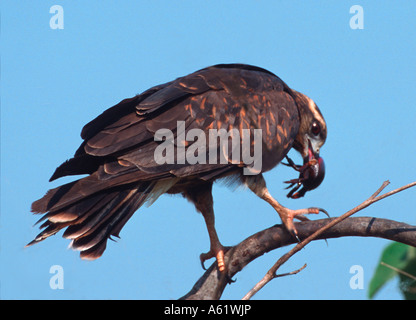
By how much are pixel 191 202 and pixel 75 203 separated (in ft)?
3.86

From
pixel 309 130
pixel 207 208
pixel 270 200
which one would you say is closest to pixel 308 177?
pixel 270 200

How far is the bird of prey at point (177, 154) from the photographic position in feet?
12.3

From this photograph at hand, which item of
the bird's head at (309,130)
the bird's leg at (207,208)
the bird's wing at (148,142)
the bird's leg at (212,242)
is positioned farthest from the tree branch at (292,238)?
the bird's head at (309,130)

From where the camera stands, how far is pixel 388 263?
476cm

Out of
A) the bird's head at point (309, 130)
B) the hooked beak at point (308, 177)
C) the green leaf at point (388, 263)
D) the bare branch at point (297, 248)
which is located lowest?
the green leaf at point (388, 263)

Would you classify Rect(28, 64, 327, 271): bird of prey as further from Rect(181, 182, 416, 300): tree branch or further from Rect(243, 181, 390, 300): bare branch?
Rect(243, 181, 390, 300): bare branch

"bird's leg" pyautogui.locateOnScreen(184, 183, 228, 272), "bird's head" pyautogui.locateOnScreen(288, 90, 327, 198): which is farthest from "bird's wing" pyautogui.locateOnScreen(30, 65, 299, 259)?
"bird's leg" pyautogui.locateOnScreen(184, 183, 228, 272)

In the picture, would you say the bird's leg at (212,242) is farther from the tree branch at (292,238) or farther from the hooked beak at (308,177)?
the hooked beak at (308,177)

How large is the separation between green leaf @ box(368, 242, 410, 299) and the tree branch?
878 mm

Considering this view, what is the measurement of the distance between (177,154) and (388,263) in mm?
1906

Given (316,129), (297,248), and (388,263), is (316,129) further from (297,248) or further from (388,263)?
(297,248)

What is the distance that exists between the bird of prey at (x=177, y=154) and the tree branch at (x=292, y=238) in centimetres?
9

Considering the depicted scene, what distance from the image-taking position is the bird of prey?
12.3 feet
